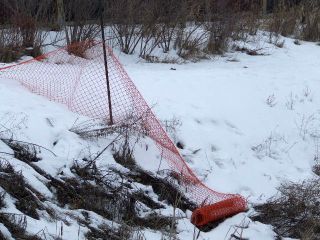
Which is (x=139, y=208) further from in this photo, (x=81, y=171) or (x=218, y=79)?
(x=218, y=79)

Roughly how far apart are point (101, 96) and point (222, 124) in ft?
5.10

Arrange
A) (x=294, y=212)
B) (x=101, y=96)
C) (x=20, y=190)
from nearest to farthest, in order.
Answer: (x=20, y=190)
(x=294, y=212)
(x=101, y=96)

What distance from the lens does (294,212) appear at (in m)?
5.23

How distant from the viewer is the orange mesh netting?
5281mm

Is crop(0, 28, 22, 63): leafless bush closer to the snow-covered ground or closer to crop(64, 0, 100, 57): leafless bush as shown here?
crop(64, 0, 100, 57): leafless bush

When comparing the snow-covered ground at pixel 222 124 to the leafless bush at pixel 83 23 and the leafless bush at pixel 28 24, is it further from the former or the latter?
the leafless bush at pixel 28 24

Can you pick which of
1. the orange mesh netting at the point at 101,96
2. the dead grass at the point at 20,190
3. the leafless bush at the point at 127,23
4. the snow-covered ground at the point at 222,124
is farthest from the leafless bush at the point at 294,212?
the leafless bush at the point at 127,23

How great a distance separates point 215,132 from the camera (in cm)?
673

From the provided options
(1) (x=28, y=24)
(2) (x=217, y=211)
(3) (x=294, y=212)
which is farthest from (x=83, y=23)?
(3) (x=294, y=212)

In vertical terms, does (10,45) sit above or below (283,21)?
above

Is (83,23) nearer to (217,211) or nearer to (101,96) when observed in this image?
(101,96)

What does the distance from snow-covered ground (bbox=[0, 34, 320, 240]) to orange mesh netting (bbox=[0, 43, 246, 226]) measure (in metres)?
0.18

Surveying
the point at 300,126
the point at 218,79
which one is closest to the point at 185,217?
the point at 300,126

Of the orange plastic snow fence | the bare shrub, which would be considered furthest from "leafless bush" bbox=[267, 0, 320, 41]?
the orange plastic snow fence
